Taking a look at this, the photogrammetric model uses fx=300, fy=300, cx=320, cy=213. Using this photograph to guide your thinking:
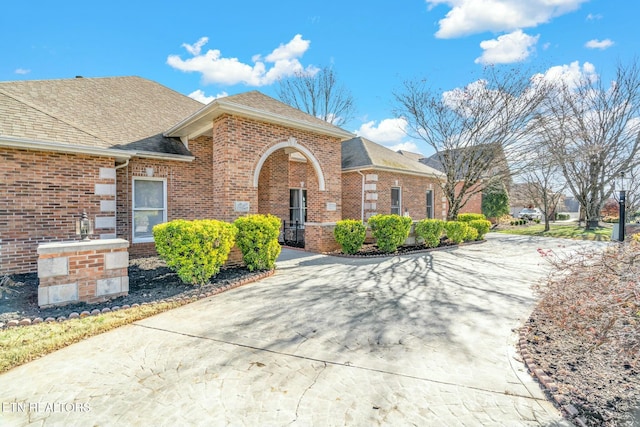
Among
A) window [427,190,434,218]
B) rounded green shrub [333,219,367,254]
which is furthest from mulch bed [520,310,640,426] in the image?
window [427,190,434,218]

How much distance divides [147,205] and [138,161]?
139 centimetres

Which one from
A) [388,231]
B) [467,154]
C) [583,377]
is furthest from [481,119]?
[583,377]

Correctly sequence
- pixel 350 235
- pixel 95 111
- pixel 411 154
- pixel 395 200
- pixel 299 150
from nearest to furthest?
1. pixel 95 111
2. pixel 350 235
3. pixel 299 150
4. pixel 395 200
5. pixel 411 154

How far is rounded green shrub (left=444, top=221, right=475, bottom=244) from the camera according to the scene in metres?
12.7

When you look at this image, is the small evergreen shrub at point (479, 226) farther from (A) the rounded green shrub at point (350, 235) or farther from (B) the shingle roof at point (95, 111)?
(B) the shingle roof at point (95, 111)

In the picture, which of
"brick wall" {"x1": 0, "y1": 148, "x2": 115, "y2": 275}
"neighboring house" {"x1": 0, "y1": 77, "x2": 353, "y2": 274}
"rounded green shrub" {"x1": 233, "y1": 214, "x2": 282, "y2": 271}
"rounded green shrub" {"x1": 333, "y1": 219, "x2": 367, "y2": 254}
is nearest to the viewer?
"brick wall" {"x1": 0, "y1": 148, "x2": 115, "y2": 275}

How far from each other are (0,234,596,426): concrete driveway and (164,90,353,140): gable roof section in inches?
193

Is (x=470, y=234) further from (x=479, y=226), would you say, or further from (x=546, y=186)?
(x=546, y=186)

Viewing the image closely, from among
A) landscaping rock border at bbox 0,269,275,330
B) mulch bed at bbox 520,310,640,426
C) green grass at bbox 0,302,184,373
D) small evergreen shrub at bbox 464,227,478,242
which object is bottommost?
mulch bed at bbox 520,310,640,426

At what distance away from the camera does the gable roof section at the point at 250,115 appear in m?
7.91

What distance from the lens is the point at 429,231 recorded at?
11.7 m

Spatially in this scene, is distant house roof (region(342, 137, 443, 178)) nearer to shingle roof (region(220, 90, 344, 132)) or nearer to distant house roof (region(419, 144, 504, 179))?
distant house roof (region(419, 144, 504, 179))

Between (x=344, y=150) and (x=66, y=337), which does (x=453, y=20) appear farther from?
(x=66, y=337)

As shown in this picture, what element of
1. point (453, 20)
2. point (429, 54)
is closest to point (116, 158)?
point (453, 20)
